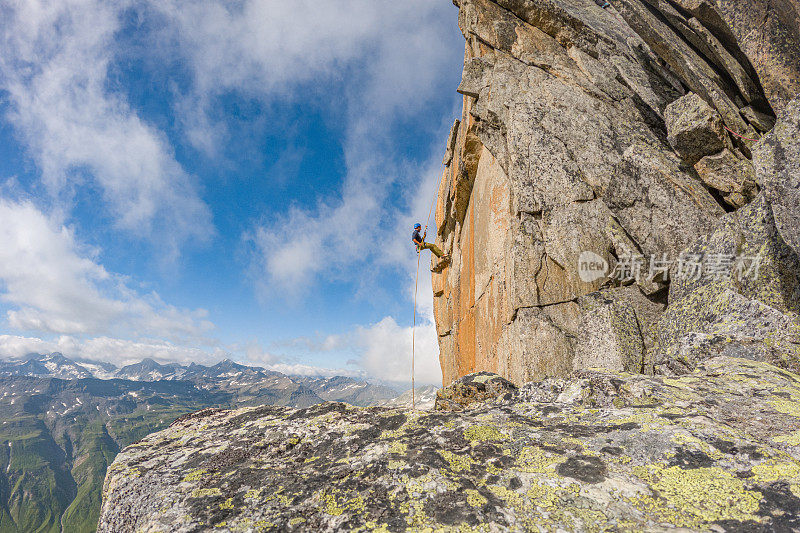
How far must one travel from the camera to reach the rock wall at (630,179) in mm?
13289

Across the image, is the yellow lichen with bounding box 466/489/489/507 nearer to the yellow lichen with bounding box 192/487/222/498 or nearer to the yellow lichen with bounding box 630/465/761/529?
the yellow lichen with bounding box 630/465/761/529

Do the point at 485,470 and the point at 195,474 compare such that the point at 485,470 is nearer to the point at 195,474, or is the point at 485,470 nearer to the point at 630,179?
the point at 195,474

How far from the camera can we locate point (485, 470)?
493 centimetres

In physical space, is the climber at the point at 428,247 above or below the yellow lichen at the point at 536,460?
above

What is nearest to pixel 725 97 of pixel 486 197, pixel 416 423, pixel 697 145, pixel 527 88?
pixel 697 145

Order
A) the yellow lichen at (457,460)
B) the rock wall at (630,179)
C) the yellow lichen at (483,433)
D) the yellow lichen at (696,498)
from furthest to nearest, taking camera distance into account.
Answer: the rock wall at (630,179)
the yellow lichen at (483,433)
the yellow lichen at (457,460)
the yellow lichen at (696,498)

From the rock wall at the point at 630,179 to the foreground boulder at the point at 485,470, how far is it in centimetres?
758

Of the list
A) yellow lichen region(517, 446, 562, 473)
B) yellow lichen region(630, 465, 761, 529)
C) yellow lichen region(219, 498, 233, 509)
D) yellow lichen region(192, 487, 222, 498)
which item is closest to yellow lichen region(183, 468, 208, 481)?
yellow lichen region(192, 487, 222, 498)

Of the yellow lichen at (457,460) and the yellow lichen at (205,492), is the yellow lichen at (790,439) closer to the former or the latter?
the yellow lichen at (457,460)

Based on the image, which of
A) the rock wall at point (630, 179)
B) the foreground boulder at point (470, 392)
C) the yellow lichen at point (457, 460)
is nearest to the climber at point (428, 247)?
the rock wall at point (630, 179)

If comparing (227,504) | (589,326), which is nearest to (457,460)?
(227,504)

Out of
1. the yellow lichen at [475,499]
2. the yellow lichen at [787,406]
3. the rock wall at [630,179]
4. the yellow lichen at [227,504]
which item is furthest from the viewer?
the rock wall at [630,179]

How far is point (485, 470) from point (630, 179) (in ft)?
69.0

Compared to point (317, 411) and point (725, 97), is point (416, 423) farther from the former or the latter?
point (725, 97)
